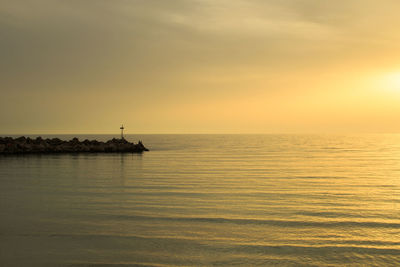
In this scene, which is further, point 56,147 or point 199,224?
point 56,147

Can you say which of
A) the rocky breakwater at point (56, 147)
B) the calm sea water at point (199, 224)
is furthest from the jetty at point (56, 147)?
the calm sea water at point (199, 224)

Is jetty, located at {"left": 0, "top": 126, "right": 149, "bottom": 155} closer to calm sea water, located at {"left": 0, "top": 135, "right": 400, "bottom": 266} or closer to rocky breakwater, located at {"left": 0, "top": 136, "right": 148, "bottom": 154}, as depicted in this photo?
rocky breakwater, located at {"left": 0, "top": 136, "right": 148, "bottom": 154}

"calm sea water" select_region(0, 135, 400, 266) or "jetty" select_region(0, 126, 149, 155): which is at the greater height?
"jetty" select_region(0, 126, 149, 155)

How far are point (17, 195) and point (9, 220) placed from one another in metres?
6.26

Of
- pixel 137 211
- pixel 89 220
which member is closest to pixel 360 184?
pixel 137 211

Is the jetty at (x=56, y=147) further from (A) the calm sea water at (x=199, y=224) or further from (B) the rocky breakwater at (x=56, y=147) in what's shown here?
(A) the calm sea water at (x=199, y=224)

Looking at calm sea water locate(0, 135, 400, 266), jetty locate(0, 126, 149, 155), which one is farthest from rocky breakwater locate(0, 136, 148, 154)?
calm sea water locate(0, 135, 400, 266)

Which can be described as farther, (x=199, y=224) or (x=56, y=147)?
(x=56, y=147)

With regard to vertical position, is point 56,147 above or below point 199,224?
above

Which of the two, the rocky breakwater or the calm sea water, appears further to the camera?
the rocky breakwater

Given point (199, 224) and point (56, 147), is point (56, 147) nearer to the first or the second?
point (56, 147)

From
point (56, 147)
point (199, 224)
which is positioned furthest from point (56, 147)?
point (199, 224)

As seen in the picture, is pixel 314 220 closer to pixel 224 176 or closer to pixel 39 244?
pixel 39 244

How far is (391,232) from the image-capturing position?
12.7 metres
